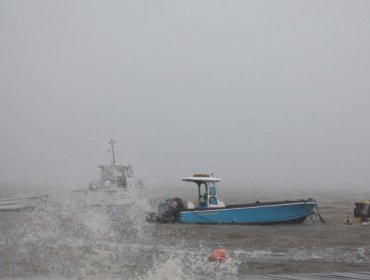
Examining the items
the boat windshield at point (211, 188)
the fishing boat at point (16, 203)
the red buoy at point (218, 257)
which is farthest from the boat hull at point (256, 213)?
the fishing boat at point (16, 203)

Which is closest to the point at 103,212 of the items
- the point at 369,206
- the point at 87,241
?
the point at 87,241

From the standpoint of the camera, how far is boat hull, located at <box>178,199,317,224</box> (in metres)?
23.1

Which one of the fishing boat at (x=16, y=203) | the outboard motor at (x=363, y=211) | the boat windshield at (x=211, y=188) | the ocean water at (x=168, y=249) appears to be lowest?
the ocean water at (x=168, y=249)

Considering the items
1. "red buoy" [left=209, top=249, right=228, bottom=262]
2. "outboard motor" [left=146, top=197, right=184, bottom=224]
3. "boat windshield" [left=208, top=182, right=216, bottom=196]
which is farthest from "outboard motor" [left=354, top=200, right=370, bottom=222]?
"red buoy" [left=209, top=249, right=228, bottom=262]

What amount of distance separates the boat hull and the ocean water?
51cm

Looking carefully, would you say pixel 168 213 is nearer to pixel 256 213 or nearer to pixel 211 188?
pixel 211 188

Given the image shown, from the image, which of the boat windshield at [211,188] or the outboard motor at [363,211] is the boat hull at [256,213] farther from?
the outboard motor at [363,211]

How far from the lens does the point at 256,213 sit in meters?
23.0

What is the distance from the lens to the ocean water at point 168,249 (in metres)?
12.8

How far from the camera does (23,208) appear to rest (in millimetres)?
34688

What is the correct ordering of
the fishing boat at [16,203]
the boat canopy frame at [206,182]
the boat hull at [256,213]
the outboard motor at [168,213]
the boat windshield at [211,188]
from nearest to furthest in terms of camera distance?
the boat hull at [256,213], the outboard motor at [168,213], the boat canopy frame at [206,182], the boat windshield at [211,188], the fishing boat at [16,203]

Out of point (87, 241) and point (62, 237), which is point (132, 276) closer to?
point (87, 241)

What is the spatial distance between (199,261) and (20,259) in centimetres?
561

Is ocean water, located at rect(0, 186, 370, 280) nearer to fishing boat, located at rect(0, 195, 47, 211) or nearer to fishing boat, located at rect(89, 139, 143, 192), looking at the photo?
fishing boat, located at rect(0, 195, 47, 211)
